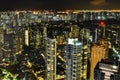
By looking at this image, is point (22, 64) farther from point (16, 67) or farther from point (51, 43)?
point (51, 43)

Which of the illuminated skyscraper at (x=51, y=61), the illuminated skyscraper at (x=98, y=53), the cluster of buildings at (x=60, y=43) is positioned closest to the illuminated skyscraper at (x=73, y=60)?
the cluster of buildings at (x=60, y=43)

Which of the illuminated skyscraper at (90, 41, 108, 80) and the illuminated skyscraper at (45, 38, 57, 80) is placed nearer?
the illuminated skyscraper at (90, 41, 108, 80)

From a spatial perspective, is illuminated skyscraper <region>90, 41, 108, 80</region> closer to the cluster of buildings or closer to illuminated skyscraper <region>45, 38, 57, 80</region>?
the cluster of buildings

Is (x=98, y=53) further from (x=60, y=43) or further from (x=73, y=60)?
(x=60, y=43)

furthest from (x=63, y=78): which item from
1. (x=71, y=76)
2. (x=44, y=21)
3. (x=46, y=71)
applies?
(x=44, y=21)

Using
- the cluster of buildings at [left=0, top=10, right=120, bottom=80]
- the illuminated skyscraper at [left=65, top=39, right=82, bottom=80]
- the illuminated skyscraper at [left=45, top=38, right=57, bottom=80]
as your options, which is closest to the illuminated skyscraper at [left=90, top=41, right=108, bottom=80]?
the cluster of buildings at [left=0, top=10, right=120, bottom=80]

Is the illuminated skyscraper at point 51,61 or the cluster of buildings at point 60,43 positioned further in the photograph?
the illuminated skyscraper at point 51,61

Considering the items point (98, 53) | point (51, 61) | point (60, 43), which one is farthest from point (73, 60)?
point (60, 43)

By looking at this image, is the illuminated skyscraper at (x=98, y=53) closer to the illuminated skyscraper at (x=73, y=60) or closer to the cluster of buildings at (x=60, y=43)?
the cluster of buildings at (x=60, y=43)
